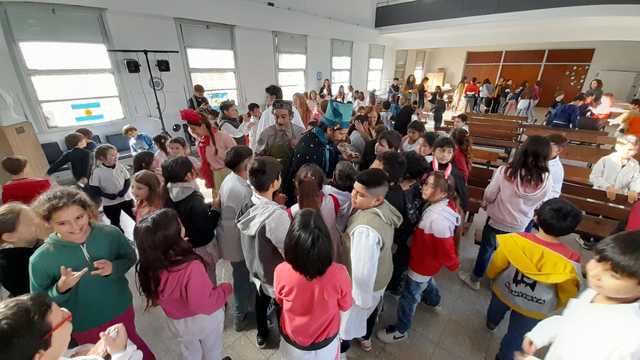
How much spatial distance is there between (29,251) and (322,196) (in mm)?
1606

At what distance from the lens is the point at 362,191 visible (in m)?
1.47

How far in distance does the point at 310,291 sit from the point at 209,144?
2.27 metres

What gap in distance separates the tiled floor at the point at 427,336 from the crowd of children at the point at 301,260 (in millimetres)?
80

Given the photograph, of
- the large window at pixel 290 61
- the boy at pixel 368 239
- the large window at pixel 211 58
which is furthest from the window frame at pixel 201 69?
the boy at pixel 368 239

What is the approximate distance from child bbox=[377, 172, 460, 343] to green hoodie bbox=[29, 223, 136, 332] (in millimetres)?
1743

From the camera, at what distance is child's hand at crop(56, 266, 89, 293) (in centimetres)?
113

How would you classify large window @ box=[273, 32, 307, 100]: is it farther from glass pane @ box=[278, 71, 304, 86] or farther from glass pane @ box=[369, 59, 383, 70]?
glass pane @ box=[369, 59, 383, 70]

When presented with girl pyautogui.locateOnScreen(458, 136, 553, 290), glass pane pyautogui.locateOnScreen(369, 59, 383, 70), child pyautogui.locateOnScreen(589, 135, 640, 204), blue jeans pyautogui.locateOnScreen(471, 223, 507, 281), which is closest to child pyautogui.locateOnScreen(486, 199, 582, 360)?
girl pyautogui.locateOnScreen(458, 136, 553, 290)

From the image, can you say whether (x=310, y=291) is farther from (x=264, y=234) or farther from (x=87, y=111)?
(x=87, y=111)

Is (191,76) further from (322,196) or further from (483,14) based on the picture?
(483,14)

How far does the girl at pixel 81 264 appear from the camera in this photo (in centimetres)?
118

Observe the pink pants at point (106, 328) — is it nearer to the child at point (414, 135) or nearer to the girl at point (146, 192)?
the girl at point (146, 192)

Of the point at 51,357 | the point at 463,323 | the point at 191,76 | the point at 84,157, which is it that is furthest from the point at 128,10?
the point at 463,323

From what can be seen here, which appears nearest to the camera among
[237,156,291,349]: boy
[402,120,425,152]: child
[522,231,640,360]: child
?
[522,231,640,360]: child
